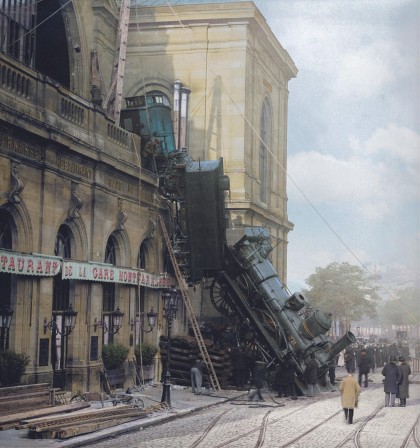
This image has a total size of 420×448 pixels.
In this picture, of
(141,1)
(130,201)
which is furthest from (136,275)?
(141,1)

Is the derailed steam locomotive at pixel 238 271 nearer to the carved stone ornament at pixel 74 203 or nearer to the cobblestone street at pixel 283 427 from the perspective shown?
the cobblestone street at pixel 283 427

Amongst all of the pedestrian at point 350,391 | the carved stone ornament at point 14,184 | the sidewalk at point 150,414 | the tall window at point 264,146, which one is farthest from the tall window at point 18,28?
the tall window at point 264,146

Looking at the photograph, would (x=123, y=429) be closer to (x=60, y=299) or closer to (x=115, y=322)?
(x=60, y=299)

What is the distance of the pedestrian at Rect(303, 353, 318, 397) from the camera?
3017 centimetres

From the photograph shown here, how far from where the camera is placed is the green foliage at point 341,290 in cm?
8162

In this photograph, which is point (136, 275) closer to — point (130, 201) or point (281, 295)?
point (130, 201)

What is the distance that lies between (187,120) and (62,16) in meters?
8.62

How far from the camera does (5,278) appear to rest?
22.6 meters

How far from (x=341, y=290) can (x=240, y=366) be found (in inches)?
2044

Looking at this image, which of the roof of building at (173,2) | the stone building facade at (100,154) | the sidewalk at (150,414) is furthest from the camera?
the roof of building at (173,2)

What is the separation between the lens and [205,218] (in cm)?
3089

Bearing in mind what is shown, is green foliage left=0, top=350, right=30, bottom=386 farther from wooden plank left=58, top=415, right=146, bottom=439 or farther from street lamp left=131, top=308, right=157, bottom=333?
street lamp left=131, top=308, right=157, bottom=333

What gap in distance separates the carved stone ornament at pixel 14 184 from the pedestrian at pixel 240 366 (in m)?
12.3

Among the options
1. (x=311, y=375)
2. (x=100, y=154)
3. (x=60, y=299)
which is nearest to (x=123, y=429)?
(x=60, y=299)
